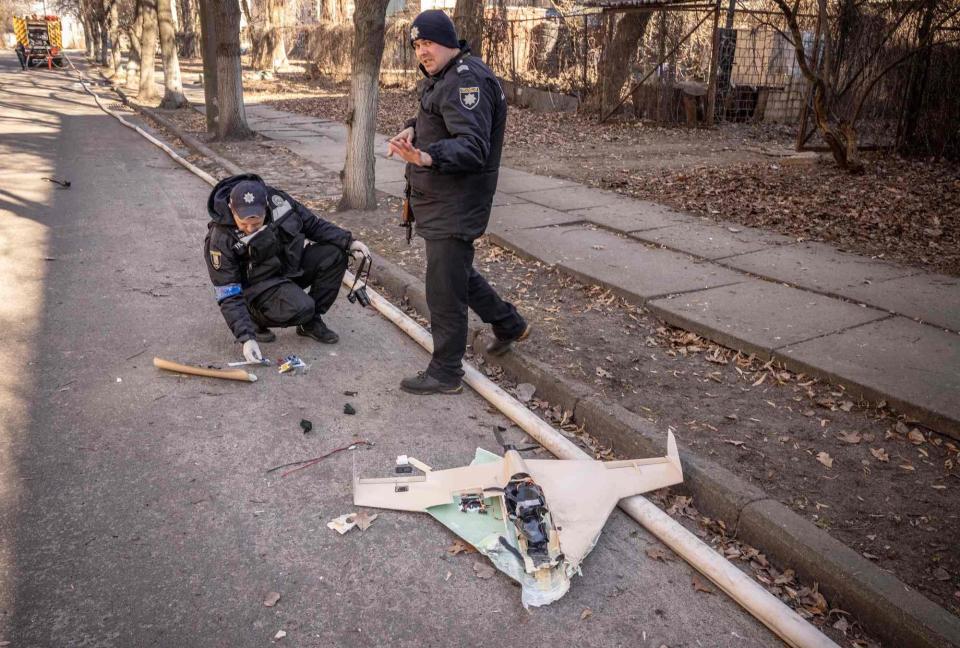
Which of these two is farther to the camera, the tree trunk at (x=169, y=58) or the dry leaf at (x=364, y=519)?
the tree trunk at (x=169, y=58)

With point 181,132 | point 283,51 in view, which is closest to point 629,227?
point 181,132

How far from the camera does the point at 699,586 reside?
2.93 m

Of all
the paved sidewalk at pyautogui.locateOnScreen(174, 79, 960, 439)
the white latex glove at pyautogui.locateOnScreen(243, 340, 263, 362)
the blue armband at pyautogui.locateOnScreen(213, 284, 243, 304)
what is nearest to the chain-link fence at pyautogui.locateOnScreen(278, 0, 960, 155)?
the paved sidewalk at pyautogui.locateOnScreen(174, 79, 960, 439)

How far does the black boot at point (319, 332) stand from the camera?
17.4 feet

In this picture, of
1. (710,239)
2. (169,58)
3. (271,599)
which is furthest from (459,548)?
(169,58)

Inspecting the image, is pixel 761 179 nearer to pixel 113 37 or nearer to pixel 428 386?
pixel 428 386

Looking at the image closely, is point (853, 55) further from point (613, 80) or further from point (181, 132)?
point (181, 132)

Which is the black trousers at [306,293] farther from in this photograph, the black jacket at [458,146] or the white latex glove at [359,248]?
the black jacket at [458,146]

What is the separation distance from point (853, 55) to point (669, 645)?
501 inches

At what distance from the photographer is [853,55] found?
41.1 feet

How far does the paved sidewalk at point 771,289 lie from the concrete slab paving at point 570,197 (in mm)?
38

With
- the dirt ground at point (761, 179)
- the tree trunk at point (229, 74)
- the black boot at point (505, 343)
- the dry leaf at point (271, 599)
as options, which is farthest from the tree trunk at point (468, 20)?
the dry leaf at point (271, 599)

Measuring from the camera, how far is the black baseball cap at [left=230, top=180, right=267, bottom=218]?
4.63 metres

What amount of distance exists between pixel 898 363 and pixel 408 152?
321cm
